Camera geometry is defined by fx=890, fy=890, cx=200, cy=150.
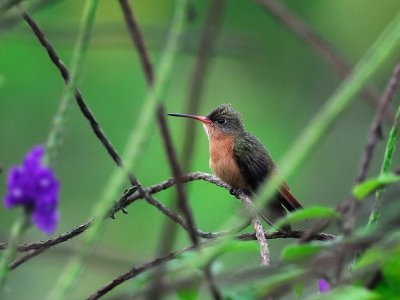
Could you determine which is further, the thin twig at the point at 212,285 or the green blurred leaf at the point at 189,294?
the green blurred leaf at the point at 189,294

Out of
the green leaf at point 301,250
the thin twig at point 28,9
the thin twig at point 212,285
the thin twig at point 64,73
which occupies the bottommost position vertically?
the thin twig at point 212,285

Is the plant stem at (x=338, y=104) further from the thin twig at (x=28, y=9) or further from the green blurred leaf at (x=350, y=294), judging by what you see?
the thin twig at (x=28, y=9)

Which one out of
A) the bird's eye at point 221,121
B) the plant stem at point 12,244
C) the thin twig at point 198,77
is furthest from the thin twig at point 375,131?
the bird's eye at point 221,121

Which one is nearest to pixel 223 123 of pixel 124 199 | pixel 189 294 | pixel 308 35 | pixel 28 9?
pixel 124 199

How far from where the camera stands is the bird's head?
551 centimetres

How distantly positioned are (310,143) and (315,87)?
13.4m

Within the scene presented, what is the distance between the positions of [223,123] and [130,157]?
452cm

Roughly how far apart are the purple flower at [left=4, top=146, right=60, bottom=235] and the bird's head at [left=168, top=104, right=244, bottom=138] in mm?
4135

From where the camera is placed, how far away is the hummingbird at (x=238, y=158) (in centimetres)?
429

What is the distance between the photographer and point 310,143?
44.9 inches

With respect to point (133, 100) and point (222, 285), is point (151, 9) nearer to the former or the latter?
point (133, 100)

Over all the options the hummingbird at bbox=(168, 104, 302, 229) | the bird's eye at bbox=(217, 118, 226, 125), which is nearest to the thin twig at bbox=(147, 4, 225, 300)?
the hummingbird at bbox=(168, 104, 302, 229)

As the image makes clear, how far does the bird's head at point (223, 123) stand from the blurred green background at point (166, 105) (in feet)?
8.66

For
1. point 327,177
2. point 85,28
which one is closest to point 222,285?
point 85,28
